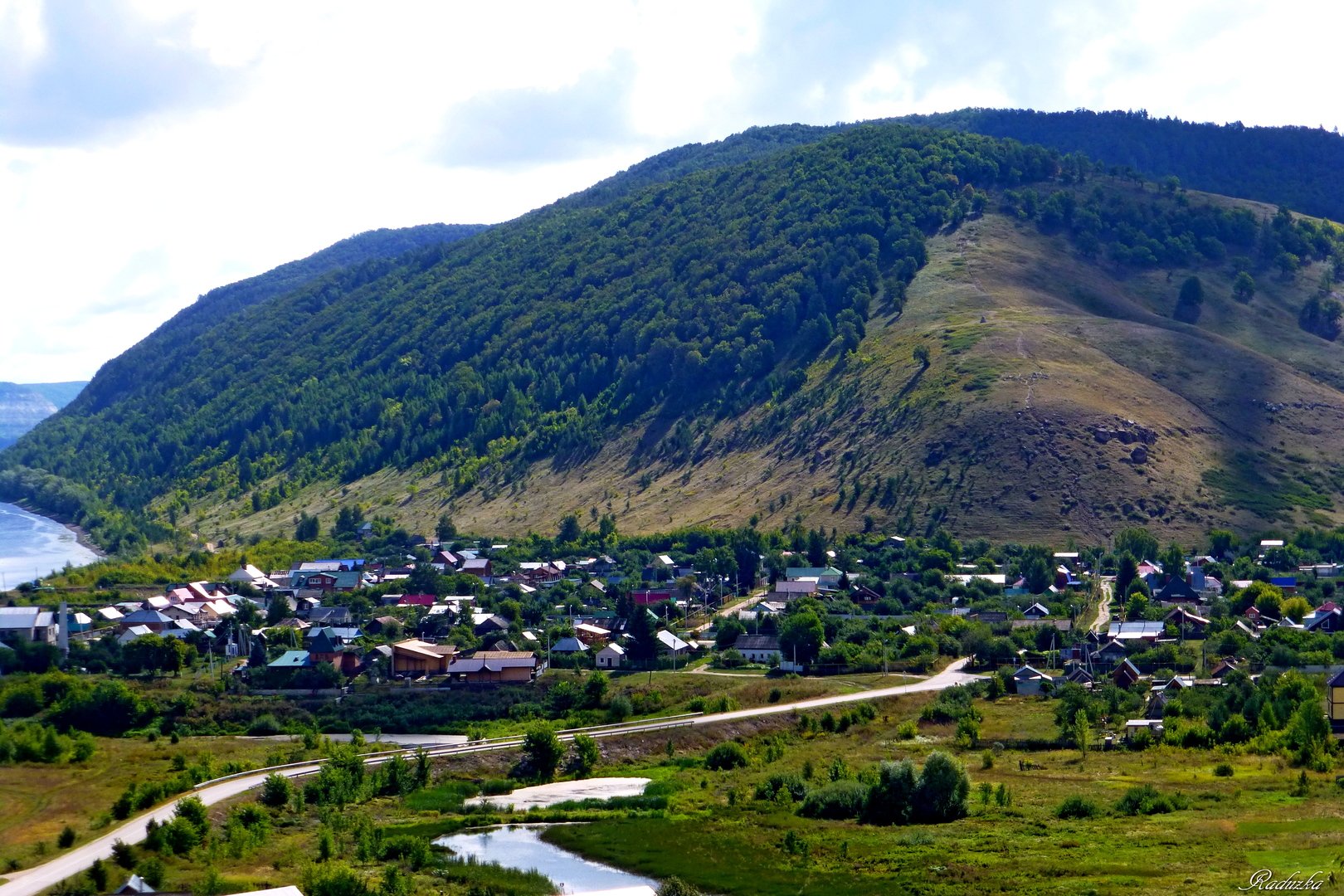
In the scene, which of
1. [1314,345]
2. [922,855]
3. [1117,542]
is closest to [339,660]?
[922,855]

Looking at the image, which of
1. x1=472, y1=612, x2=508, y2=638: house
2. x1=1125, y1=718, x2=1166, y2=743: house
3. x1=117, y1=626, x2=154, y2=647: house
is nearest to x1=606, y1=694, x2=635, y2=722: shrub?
x1=472, y1=612, x2=508, y2=638: house

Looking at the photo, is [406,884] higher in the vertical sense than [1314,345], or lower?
lower

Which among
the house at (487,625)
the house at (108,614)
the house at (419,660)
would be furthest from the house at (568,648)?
the house at (108,614)

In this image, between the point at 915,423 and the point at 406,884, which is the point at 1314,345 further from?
the point at 406,884

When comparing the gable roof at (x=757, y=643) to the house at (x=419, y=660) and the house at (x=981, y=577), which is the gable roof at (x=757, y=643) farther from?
the house at (x=981, y=577)

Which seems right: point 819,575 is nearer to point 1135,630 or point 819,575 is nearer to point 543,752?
point 1135,630

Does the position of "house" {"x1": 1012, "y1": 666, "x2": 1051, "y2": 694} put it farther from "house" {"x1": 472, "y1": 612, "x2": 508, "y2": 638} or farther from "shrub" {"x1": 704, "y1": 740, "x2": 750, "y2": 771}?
"house" {"x1": 472, "y1": 612, "x2": 508, "y2": 638}
